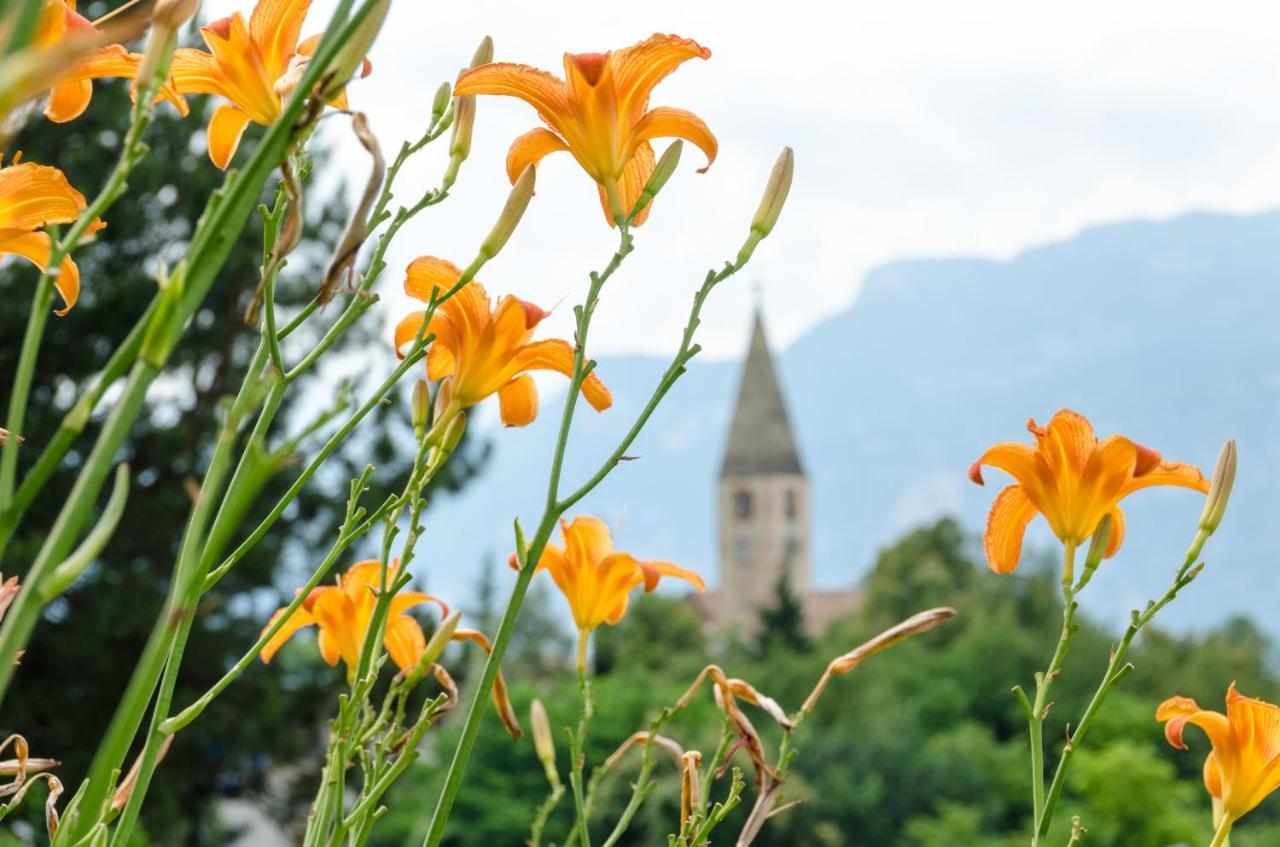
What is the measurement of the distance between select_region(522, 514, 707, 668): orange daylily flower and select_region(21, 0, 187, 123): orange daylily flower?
1.30 ft

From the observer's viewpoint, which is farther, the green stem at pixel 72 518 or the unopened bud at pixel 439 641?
the unopened bud at pixel 439 641

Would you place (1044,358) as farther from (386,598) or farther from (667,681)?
(386,598)

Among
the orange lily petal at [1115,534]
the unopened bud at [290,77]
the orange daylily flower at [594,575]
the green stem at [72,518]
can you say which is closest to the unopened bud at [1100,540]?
the orange lily petal at [1115,534]

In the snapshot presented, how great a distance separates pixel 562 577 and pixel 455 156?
0.33 meters

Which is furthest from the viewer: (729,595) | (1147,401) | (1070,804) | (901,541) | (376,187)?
(1147,401)

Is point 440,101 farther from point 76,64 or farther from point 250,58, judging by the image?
point 76,64

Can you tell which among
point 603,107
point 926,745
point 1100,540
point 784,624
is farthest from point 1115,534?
point 784,624

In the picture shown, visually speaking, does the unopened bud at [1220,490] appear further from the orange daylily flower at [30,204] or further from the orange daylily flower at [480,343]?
the orange daylily flower at [30,204]

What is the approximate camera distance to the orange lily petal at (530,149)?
0.70m

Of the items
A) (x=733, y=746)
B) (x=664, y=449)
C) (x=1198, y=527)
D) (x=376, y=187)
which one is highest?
(x=376, y=187)

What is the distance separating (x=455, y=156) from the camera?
2.28 feet

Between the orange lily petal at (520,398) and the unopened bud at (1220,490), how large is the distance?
35 cm

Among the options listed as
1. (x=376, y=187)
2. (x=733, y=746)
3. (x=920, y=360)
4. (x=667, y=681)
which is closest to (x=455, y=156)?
(x=376, y=187)

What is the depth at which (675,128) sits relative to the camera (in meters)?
0.69
